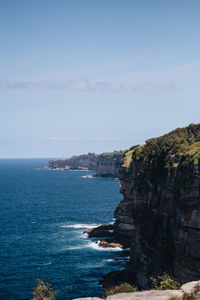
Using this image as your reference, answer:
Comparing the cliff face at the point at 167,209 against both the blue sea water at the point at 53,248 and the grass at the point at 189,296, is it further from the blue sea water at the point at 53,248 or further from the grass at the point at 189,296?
the grass at the point at 189,296

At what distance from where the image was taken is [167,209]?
54500 millimetres

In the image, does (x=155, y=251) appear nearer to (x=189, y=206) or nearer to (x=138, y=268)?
(x=138, y=268)

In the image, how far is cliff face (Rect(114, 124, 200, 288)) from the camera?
47.1 m

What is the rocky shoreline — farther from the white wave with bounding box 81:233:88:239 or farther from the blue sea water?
the white wave with bounding box 81:233:88:239

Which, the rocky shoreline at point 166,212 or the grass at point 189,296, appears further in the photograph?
the rocky shoreline at point 166,212

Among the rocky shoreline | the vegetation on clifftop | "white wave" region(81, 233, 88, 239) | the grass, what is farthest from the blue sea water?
the grass

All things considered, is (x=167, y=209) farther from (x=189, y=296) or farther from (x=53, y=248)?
(x=53, y=248)

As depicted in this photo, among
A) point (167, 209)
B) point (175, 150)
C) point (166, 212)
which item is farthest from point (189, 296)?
point (175, 150)

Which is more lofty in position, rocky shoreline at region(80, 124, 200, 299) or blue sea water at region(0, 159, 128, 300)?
rocky shoreline at region(80, 124, 200, 299)

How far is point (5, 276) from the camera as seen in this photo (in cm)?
6512

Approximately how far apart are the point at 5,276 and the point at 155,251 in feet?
93.3

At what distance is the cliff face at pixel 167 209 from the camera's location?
154 feet

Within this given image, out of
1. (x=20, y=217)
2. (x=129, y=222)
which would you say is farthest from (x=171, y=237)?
(x=20, y=217)

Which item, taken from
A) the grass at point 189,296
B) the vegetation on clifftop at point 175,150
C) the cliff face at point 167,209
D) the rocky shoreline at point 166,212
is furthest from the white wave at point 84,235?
the grass at point 189,296
